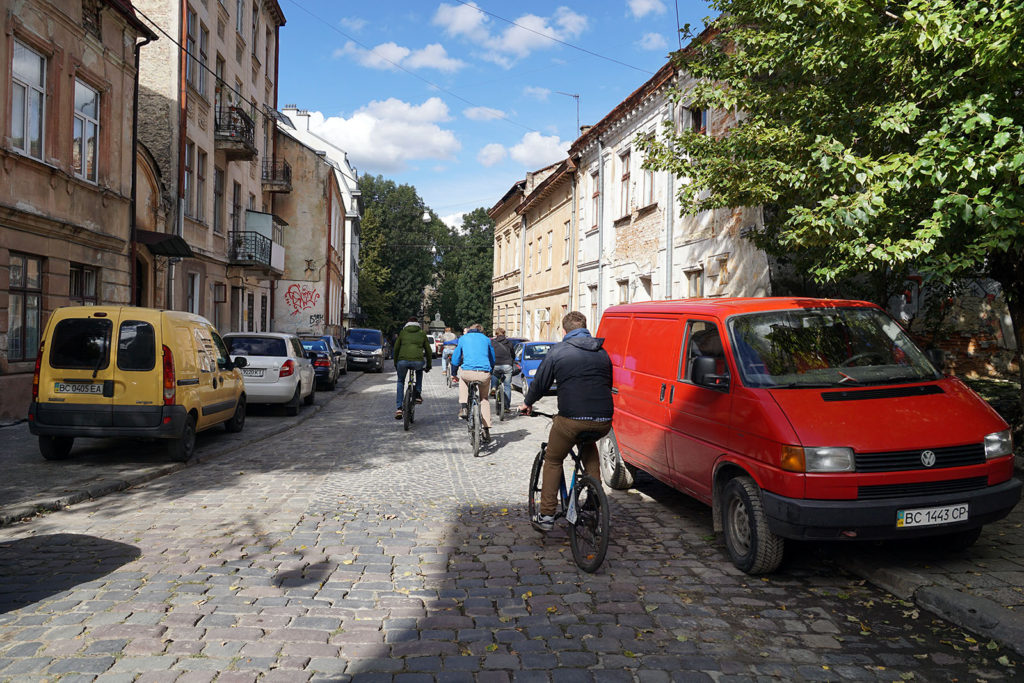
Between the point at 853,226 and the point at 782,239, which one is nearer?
the point at 853,226

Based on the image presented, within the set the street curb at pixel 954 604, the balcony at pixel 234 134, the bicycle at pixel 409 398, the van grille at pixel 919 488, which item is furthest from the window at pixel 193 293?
the van grille at pixel 919 488

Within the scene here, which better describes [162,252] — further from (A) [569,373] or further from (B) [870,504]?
(B) [870,504]

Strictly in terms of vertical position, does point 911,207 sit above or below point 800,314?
above

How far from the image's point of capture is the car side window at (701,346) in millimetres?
6262

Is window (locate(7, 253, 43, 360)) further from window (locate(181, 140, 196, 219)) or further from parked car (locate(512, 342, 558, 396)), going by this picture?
parked car (locate(512, 342, 558, 396))

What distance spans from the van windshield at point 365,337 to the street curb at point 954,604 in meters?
31.2

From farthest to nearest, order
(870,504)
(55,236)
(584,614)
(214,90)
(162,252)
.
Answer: (214,90) → (162,252) → (55,236) → (870,504) → (584,614)

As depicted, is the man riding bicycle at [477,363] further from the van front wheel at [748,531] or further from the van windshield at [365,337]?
the van windshield at [365,337]

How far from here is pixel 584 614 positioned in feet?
15.0

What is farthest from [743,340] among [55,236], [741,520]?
[55,236]

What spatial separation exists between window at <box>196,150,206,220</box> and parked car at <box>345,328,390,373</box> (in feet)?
33.9

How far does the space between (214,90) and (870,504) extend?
86.8ft

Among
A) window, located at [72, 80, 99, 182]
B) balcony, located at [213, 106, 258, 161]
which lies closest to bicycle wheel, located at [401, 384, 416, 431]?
window, located at [72, 80, 99, 182]

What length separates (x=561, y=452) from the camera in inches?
231
